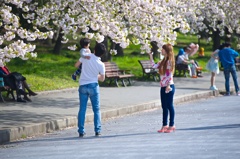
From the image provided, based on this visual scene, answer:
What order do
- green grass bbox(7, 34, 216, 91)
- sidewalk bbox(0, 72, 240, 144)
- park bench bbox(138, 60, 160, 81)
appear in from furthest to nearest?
park bench bbox(138, 60, 160, 81) < green grass bbox(7, 34, 216, 91) < sidewalk bbox(0, 72, 240, 144)

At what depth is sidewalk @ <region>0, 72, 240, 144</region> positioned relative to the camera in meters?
14.7

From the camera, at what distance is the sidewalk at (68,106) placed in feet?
48.1

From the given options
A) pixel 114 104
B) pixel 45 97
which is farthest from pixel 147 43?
pixel 45 97

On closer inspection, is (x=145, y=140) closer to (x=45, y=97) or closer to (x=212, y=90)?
(x=45, y=97)

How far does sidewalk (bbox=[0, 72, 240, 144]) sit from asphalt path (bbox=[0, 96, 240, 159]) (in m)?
0.33

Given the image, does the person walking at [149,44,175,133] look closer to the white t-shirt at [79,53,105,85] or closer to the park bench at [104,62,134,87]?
the white t-shirt at [79,53,105,85]

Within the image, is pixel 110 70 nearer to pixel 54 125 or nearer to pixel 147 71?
pixel 147 71

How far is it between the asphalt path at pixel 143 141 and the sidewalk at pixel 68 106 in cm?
33

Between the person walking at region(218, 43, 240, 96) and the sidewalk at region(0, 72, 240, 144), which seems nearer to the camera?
the sidewalk at region(0, 72, 240, 144)

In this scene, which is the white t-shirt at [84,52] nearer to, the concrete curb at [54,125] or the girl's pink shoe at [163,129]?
the concrete curb at [54,125]

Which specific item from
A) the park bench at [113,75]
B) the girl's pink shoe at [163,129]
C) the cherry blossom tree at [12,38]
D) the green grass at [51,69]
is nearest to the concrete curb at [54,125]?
the cherry blossom tree at [12,38]

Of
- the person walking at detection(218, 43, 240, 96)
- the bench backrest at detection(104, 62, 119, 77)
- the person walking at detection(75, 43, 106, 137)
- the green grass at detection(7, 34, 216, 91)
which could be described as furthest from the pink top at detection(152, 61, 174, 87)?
the bench backrest at detection(104, 62, 119, 77)

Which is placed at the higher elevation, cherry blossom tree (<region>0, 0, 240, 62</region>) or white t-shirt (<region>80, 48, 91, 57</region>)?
cherry blossom tree (<region>0, 0, 240, 62</region>)

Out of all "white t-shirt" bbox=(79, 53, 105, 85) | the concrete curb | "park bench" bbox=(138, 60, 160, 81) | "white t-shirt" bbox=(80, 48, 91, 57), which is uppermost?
"white t-shirt" bbox=(80, 48, 91, 57)
